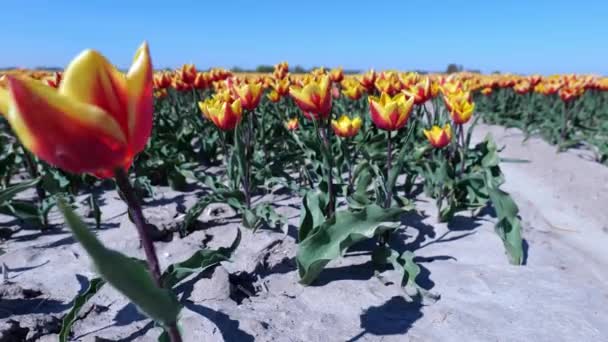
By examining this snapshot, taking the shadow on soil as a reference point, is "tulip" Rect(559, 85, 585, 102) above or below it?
above

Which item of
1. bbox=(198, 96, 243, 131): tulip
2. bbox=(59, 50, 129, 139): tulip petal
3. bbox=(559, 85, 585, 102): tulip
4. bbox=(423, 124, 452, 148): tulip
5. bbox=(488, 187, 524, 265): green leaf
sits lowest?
bbox=(488, 187, 524, 265): green leaf

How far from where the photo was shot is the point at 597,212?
13.4 ft

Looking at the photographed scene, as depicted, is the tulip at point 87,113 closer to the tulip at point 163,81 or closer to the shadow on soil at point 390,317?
the shadow on soil at point 390,317

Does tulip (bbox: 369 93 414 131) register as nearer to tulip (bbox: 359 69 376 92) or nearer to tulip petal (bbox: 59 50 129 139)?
tulip (bbox: 359 69 376 92)

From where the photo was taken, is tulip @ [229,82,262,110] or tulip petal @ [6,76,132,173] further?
tulip @ [229,82,262,110]

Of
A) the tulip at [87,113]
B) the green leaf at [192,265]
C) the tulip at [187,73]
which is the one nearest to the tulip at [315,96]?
the green leaf at [192,265]

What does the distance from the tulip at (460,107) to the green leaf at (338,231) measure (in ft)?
4.76

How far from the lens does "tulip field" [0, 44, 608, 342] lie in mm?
961

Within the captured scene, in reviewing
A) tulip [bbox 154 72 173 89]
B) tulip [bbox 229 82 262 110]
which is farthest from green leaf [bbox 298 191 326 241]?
tulip [bbox 154 72 173 89]

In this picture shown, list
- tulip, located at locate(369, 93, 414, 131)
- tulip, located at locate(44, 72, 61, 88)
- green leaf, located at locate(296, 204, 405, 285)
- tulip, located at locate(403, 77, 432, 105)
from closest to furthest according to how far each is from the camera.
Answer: green leaf, located at locate(296, 204, 405, 285)
tulip, located at locate(369, 93, 414, 131)
tulip, located at locate(44, 72, 61, 88)
tulip, located at locate(403, 77, 432, 105)

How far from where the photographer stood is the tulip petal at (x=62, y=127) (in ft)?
2.81

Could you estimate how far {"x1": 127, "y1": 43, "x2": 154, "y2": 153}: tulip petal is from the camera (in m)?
1.00

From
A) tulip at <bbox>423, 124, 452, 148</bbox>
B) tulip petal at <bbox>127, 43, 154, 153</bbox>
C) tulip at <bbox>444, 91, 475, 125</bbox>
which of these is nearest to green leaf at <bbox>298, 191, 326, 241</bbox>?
tulip at <bbox>423, 124, 452, 148</bbox>

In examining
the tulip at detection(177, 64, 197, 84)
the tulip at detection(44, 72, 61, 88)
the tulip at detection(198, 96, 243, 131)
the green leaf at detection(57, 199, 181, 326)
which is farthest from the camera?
the tulip at detection(177, 64, 197, 84)
